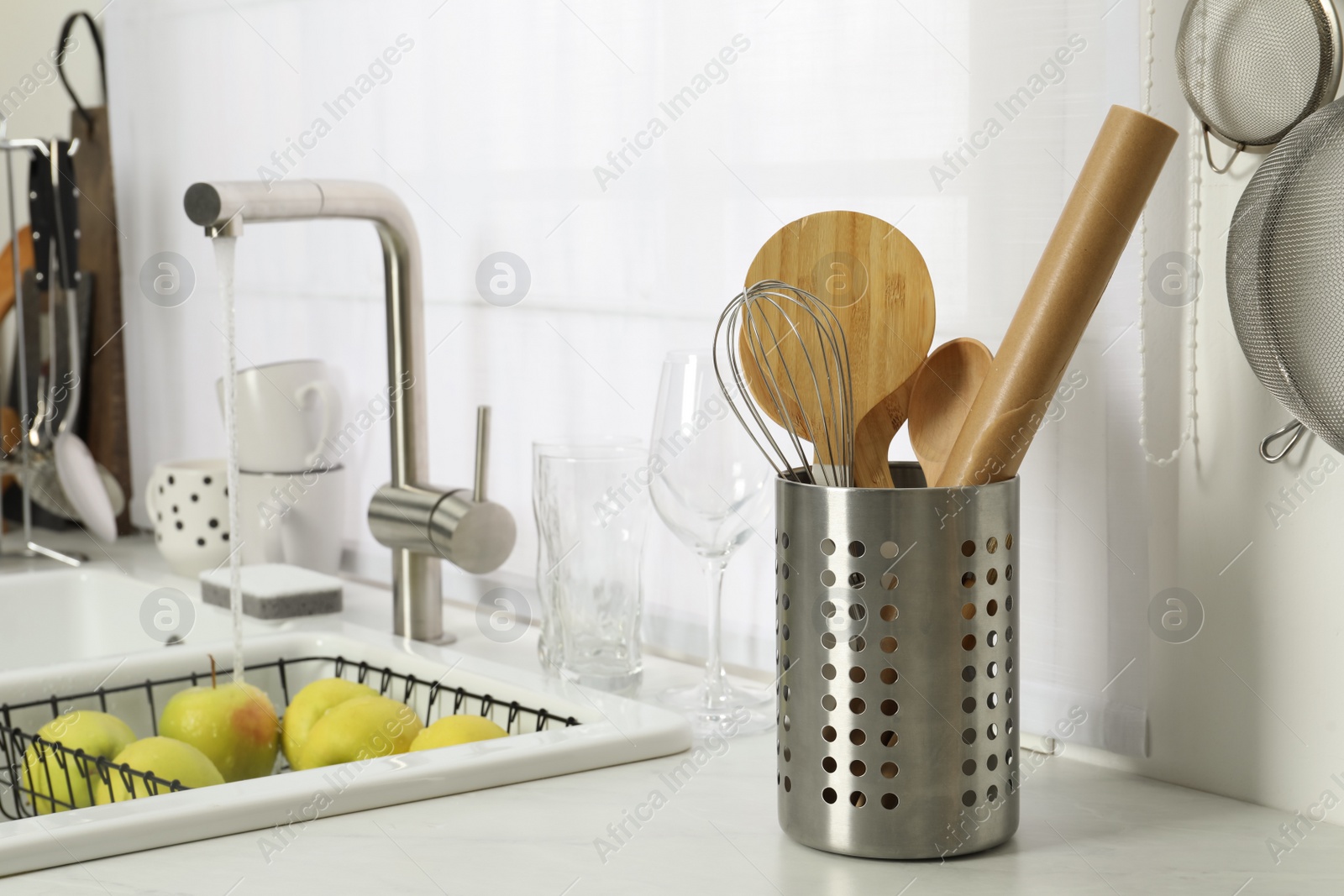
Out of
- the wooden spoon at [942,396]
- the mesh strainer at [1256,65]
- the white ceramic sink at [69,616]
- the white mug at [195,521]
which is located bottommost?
the white ceramic sink at [69,616]

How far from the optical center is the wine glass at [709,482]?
91 centimetres

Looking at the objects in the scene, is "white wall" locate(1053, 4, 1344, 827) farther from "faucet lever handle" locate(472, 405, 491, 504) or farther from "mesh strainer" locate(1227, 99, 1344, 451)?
"faucet lever handle" locate(472, 405, 491, 504)

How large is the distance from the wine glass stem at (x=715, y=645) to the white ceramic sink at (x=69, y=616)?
0.57 meters

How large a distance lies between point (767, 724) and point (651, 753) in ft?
0.31

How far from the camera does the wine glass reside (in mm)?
906

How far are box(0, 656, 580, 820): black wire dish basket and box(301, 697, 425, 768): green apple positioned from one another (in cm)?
7

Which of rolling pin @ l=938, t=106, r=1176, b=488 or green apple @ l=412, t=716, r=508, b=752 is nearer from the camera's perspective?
rolling pin @ l=938, t=106, r=1176, b=488

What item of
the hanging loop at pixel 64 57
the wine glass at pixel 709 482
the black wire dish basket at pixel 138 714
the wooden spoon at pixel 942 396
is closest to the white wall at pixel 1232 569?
the wooden spoon at pixel 942 396

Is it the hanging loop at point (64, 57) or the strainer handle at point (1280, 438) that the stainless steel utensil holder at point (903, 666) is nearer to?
the strainer handle at point (1280, 438)

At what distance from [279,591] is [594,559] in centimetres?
32

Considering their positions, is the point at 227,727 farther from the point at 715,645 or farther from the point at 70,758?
the point at 715,645

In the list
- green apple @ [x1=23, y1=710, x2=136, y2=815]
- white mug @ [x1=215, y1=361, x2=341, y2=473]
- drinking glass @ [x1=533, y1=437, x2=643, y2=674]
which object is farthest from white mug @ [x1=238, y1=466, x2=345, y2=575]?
green apple @ [x1=23, y1=710, x2=136, y2=815]

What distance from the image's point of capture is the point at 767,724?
894 millimetres

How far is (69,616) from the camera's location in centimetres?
138
